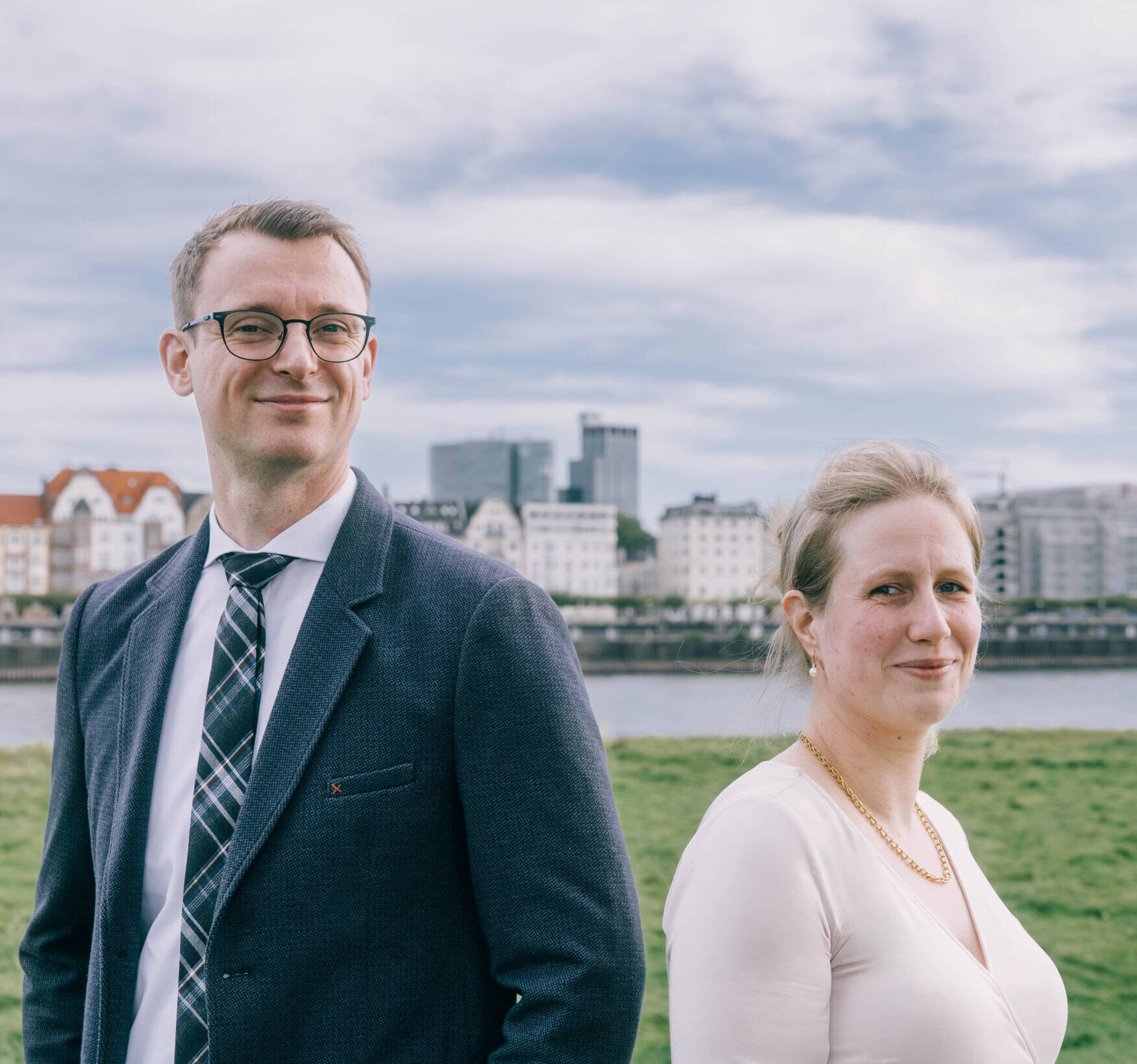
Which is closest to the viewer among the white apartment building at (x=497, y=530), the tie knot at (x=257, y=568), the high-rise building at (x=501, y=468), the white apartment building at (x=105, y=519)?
the tie knot at (x=257, y=568)

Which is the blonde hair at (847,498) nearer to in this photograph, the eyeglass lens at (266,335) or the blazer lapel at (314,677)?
the blazer lapel at (314,677)

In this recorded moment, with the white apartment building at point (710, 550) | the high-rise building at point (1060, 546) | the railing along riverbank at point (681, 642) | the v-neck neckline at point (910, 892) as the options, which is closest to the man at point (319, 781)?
the v-neck neckline at point (910, 892)

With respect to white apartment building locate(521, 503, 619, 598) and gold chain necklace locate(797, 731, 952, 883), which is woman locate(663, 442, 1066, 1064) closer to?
gold chain necklace locate(797, 731, 952, 883)

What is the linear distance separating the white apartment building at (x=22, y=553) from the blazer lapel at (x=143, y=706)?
85.0 m

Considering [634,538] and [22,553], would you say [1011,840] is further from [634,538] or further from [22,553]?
[634,538]

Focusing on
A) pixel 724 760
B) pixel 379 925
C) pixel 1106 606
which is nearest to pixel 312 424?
pixel 379 925

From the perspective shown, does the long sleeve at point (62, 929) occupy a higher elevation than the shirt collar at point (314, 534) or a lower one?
lower

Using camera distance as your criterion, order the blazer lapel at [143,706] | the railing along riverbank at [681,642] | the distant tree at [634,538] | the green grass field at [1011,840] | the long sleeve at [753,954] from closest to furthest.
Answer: the long sleeve at [753,954], the blazer lapel at [143,706], the green grass field at [1011,840], the railing along riverbank at [681,642], the distant tree at [634,538]

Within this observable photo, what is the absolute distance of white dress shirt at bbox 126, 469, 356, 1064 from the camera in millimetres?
2084

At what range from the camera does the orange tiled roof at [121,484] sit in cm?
8169

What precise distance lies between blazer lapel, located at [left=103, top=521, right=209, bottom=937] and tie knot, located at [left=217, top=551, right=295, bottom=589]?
0.20m

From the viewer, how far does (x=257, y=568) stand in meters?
2.25

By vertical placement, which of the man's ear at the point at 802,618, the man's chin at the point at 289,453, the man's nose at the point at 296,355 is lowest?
the man's ear at the point at 802,618

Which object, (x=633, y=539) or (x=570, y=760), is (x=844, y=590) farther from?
(x=633, y=539)
